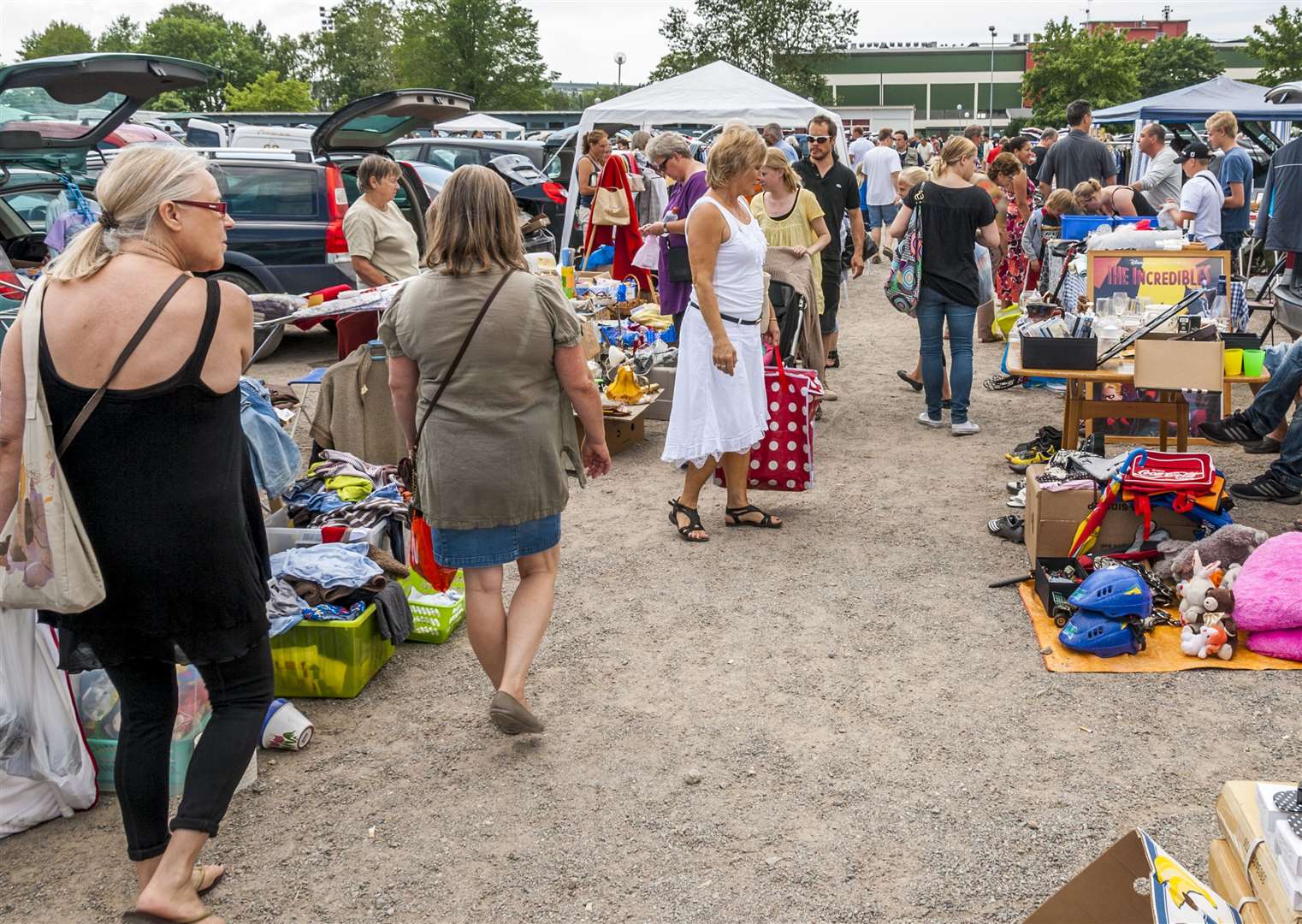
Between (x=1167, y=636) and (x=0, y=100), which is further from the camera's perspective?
(x=0, y=100)

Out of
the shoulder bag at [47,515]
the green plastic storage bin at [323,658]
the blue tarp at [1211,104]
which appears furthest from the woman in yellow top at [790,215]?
the blue tarp at [1211,104]

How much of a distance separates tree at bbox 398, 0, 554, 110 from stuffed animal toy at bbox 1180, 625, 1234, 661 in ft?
182

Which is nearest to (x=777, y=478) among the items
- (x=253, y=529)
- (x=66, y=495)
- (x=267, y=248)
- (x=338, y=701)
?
(x=338, y=701)

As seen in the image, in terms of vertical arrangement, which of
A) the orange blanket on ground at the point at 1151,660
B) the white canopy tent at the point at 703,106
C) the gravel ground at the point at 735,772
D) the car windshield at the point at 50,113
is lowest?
the gravel ground at the point at 735,772

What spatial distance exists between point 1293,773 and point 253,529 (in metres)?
3.08

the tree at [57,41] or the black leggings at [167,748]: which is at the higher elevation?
the tree at [57,41]

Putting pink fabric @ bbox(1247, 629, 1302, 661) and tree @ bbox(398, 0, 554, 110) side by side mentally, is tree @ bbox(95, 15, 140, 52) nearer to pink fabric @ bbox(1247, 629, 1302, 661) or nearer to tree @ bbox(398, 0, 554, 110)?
tree @ bbox(398, 0, 554, 110)

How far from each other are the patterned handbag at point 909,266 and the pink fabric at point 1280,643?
3.56m

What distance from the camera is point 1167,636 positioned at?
14.9 feet

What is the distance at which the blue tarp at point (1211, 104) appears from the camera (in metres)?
17.5

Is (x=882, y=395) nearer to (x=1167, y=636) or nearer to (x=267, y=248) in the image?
(x=1167, y=636)

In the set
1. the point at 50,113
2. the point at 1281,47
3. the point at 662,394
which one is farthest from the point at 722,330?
the point at 1281,47

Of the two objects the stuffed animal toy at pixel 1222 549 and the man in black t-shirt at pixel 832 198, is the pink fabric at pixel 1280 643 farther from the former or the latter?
the man in black t-shirt at pixel 832 198

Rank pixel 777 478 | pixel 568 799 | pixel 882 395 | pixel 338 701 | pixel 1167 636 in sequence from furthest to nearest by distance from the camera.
→ pixel 882 395 → pixel 777 478 → pixel 1167 636 → pixel 338 701 → pixel 568 799
